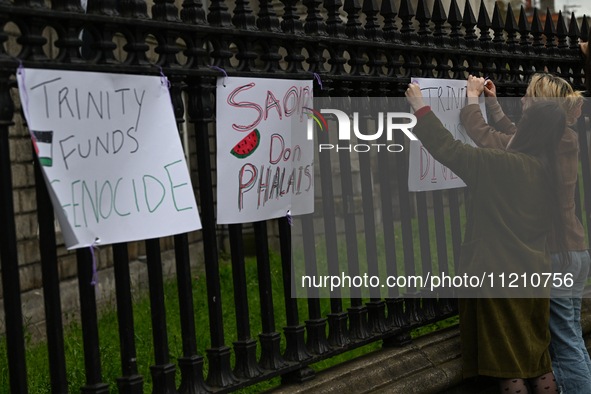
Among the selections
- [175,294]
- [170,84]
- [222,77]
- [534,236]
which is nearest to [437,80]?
[534,236]

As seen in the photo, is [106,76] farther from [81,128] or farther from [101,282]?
[101,282]

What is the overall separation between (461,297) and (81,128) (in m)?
2.19

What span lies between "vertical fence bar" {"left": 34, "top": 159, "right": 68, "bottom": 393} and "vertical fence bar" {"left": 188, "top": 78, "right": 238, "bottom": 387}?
66cm

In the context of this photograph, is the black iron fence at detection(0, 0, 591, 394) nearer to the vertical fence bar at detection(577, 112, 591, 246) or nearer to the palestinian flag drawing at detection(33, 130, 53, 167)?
the palestinian flag drawing at detection(33, 130, 53, 167)

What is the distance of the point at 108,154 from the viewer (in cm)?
250

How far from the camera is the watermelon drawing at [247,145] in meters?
2.97

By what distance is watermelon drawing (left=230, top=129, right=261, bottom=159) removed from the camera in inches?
117

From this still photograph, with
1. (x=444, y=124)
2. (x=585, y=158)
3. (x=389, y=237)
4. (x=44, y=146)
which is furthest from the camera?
(x=585, y=158)

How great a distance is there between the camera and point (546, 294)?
3588 mm

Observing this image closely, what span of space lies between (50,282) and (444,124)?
242 centimetres

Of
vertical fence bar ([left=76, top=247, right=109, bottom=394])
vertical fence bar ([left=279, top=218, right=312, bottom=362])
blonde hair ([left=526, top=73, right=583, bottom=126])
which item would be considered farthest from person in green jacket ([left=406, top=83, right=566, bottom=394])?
vertical fence bar ([left=76, top=247, right=109, bottom=394])

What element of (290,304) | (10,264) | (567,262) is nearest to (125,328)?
(10,264)

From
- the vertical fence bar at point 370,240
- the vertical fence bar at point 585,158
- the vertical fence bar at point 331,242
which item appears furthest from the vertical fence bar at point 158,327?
the vertical fence bar at point 585,158

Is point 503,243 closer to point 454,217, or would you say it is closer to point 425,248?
point 425,248
